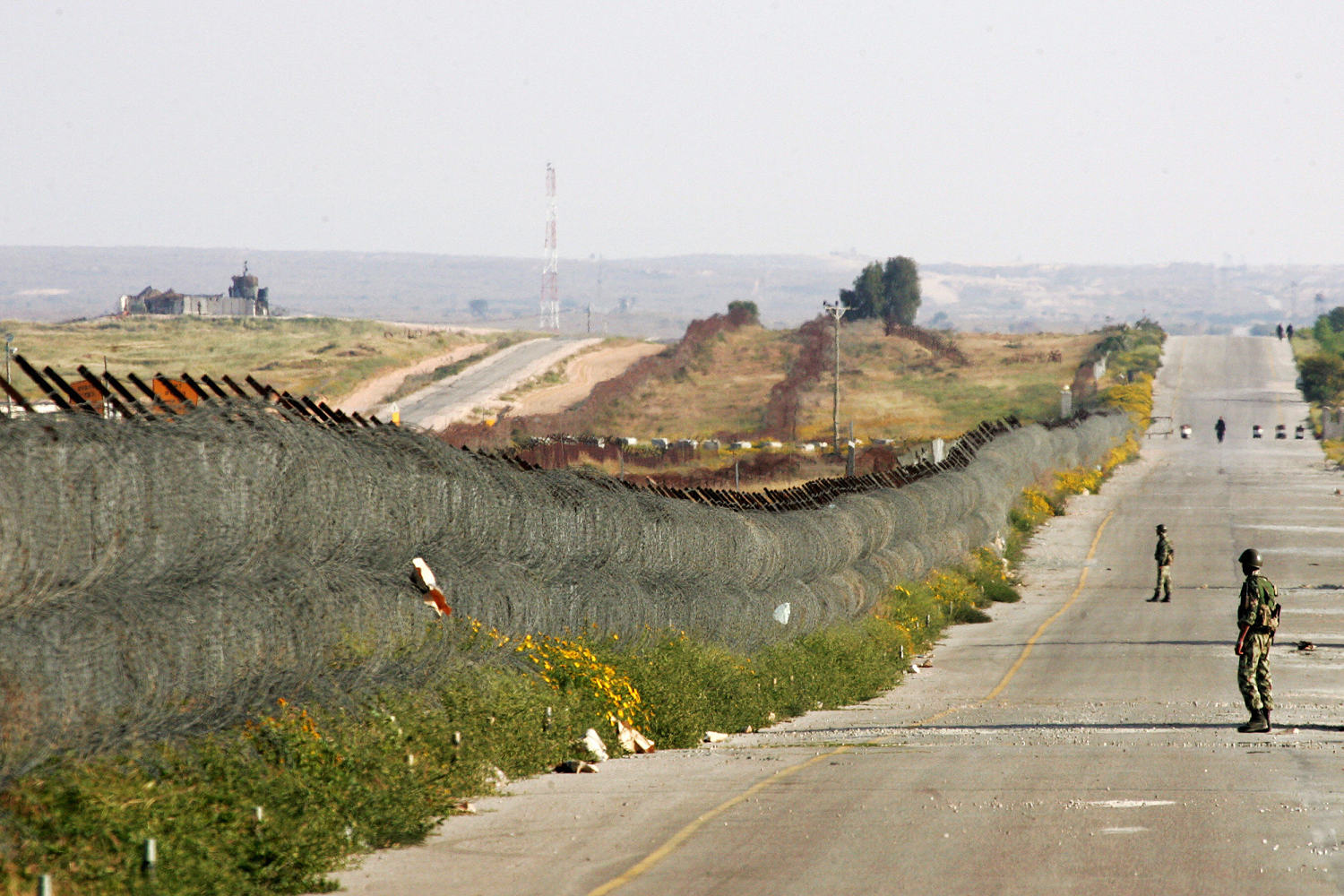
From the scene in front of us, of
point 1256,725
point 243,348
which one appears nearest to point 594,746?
point 1256,725

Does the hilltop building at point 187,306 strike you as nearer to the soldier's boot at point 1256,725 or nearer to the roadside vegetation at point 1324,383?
the roadside vegetation at point 1324,383

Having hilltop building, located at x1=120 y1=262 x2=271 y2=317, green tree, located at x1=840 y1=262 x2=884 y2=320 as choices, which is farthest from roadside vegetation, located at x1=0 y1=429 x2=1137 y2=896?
hilltop building, located at x1=120 y1=262 x2=271 y2=317

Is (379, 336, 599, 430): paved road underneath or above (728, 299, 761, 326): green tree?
underneath

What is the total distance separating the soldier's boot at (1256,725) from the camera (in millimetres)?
17000

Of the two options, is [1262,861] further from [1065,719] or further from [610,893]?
[1065,719]

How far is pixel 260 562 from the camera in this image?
Answer: 1141cm

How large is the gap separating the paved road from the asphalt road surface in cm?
6680

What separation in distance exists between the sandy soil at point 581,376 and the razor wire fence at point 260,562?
306 ft

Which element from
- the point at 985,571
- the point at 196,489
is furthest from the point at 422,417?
the point at 196,489

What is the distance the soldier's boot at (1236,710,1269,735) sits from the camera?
1700 cm

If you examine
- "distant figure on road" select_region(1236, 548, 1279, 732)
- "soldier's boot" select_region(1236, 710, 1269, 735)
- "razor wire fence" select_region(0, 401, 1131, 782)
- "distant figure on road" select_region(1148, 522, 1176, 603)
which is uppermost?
"razor wire fence" select_region(0, 401, 1131, 782)

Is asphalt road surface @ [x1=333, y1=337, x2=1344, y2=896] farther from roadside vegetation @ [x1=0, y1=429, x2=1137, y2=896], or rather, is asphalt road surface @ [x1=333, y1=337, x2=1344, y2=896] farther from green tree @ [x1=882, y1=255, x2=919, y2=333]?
green tree @ [x1=882, y1=255, x2=919, y2=333]

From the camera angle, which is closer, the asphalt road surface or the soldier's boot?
the asphalt road surface

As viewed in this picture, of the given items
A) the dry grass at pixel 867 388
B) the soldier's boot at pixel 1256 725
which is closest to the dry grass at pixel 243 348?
the dry grass at pixel 867 388
